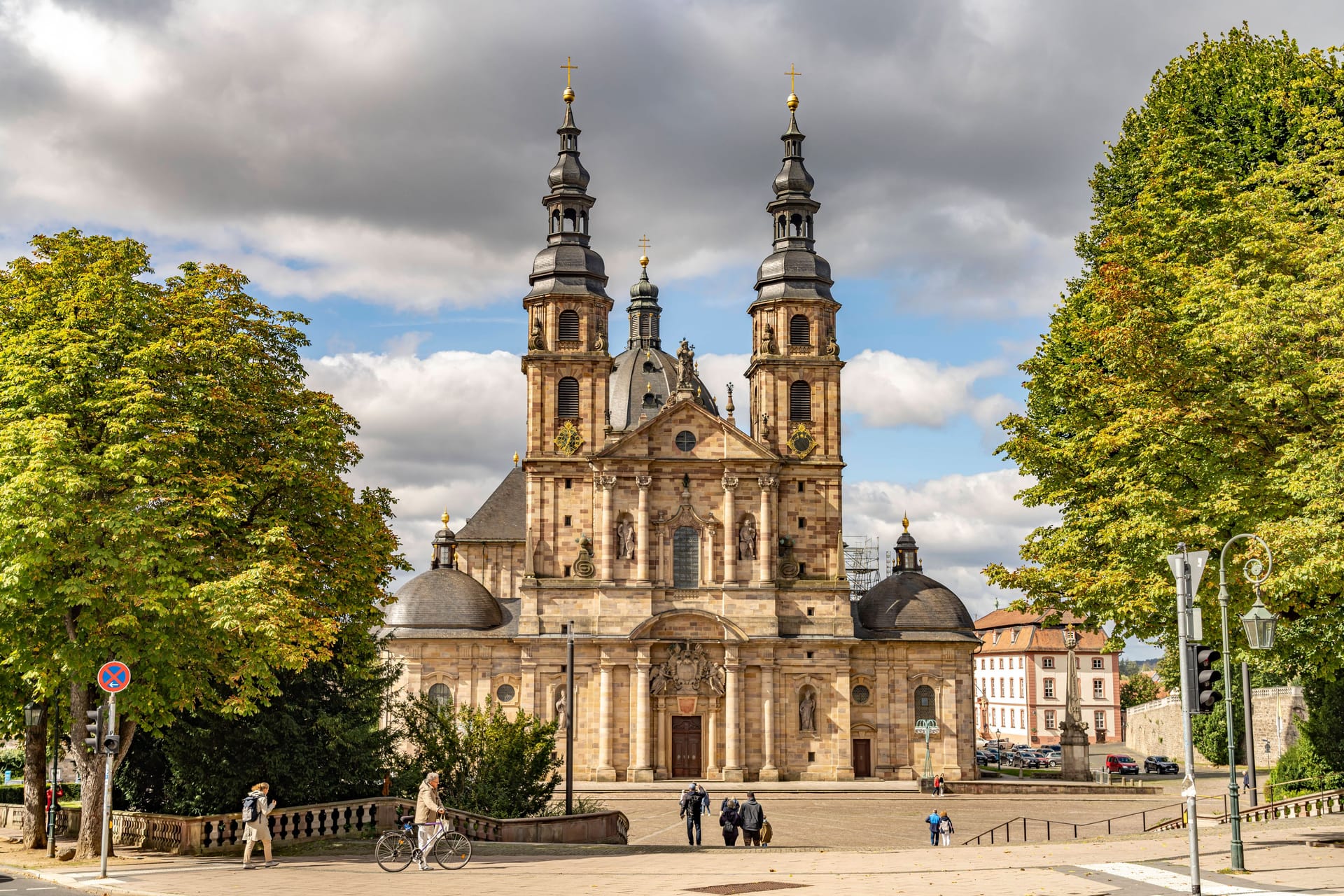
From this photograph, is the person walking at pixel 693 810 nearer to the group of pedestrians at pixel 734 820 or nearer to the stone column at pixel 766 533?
the group of pedestrians at pixel 734 820

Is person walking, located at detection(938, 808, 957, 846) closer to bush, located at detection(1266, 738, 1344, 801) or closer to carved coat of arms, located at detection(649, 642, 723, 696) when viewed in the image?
bush, located at detection(1266, 738, 1344, 801)

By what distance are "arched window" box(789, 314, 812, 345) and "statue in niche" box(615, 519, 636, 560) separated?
12.7m

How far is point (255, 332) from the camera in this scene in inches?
1143

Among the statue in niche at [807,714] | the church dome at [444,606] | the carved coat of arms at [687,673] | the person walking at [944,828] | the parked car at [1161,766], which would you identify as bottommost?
the parked car at [1161,766]

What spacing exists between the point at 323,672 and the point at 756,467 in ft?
111

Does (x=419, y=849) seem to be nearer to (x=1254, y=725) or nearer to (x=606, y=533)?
(x=606, y=533)

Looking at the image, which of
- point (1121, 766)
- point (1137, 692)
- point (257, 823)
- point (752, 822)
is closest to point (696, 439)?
point (752, 822)

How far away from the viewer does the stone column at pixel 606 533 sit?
60312 millimetres

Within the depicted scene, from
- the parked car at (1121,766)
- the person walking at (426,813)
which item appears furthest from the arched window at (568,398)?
the person walking at (426,813)

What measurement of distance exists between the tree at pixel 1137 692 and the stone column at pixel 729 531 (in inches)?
2555

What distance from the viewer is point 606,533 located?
6041 centimetres

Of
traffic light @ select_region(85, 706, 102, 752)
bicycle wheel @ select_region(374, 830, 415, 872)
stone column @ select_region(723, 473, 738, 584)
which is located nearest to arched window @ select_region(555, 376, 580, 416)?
stone column @ select_region(723, 473, 738, 584)

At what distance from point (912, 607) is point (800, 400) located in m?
11.8

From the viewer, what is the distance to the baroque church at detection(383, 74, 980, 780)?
60.1 metres
